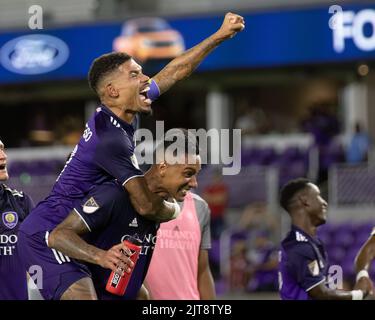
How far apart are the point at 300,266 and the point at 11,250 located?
7.15ft

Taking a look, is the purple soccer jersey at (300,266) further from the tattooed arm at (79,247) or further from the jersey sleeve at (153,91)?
the tattooed arm at (79,247)

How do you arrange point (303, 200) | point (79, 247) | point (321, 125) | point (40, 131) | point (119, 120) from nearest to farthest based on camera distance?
point (79, 247) < point (119, 120) < point (303, 200) < point (321, 125) < point (40, 131)

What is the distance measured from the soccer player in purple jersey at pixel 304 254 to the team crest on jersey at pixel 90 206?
2.17m

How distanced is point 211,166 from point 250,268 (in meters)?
3.11

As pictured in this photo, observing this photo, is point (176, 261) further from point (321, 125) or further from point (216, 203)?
point (321, 125)

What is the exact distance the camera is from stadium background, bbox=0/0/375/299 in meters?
17.2

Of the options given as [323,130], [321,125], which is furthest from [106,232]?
[321,125]

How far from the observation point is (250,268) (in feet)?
54.3

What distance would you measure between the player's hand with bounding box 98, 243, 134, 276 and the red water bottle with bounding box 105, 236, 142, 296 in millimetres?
Result: 34

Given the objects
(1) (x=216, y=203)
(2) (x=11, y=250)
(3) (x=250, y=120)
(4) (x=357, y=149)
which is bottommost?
(2) (x=11, y=250)

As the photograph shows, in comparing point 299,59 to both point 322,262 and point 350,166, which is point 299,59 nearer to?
point 350,166

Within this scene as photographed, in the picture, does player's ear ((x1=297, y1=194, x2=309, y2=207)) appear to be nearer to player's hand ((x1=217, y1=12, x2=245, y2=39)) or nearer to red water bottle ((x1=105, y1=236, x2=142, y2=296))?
player's hand ((x1=217, y1=12, x2=245, y2=39))

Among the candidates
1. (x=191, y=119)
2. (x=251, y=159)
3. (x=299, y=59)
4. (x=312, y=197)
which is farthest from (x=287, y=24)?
(x=312, y=197)

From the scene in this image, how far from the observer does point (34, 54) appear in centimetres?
2172
